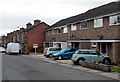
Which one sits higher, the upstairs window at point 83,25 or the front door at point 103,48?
the upstairs window at point 83,25

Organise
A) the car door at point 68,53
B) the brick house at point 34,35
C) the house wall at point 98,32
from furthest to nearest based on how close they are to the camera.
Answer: the brick house at point 34,35 < the car door at point 68,53 < the house wall at point 98,32

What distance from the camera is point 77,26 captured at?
36.9 m

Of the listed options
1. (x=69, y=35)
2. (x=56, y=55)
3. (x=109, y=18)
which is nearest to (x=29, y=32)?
(x=69, y=35)

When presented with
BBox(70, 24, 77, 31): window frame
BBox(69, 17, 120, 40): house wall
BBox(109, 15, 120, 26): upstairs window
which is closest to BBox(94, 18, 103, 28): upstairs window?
BBox(69, 17, 120, 40): house wall

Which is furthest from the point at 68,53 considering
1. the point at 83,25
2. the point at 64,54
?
the point at 83,25

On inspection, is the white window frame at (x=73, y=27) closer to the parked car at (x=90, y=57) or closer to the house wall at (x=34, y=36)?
the parked car at (x=90, y=57)

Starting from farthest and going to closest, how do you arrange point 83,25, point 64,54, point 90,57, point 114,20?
point 83,25 < point 64,54 < point 114,20 < point 90,57

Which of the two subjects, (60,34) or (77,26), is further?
(60,34)

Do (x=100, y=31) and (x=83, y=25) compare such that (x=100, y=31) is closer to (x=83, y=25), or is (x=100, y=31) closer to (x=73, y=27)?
(x=83, y=25)

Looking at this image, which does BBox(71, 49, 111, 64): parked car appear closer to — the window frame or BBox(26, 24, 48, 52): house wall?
the window frame

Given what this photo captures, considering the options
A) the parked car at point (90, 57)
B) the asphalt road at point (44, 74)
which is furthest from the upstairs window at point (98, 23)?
the asphalt road at point (44, 74)

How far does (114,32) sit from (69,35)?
1561cm

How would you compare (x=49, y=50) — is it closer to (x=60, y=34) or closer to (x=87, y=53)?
(x=60, y=34)

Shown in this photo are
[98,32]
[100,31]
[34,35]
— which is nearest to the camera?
[100,31]
